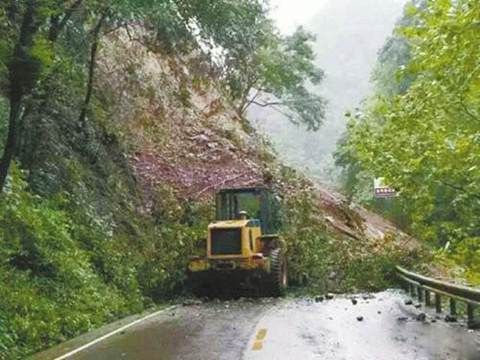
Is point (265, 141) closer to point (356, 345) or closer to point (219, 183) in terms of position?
point (219, 183)

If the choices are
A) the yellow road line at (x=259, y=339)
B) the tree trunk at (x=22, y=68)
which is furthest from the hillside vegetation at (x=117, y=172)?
the yellow road line at (x=259, y=339)

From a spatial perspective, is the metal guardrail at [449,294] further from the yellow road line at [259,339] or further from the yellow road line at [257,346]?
the yellow road line at [257,346]

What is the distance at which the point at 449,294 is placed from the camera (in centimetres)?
1391

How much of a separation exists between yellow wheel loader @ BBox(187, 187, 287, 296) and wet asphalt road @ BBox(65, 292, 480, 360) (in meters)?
3.29

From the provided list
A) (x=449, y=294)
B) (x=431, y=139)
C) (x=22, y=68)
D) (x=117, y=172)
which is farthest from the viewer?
(x=117, y=172)

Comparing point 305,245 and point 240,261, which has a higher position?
point 305,245

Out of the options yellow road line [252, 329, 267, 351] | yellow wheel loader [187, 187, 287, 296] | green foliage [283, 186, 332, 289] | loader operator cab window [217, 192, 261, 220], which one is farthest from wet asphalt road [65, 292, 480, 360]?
green foliage [283, 186, 332, 289]

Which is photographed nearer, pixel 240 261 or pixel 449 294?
pixel 449 294

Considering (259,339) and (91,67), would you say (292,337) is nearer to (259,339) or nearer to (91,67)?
(259,339)

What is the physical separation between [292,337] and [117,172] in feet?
49.6

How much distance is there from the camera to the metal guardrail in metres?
12.3

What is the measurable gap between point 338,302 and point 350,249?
759 centimetres

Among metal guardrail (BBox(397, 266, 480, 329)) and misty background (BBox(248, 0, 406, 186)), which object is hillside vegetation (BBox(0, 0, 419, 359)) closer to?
metal guardrail (BBox(397, 266, 480, 329))

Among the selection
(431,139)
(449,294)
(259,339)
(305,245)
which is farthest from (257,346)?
(305,245)
